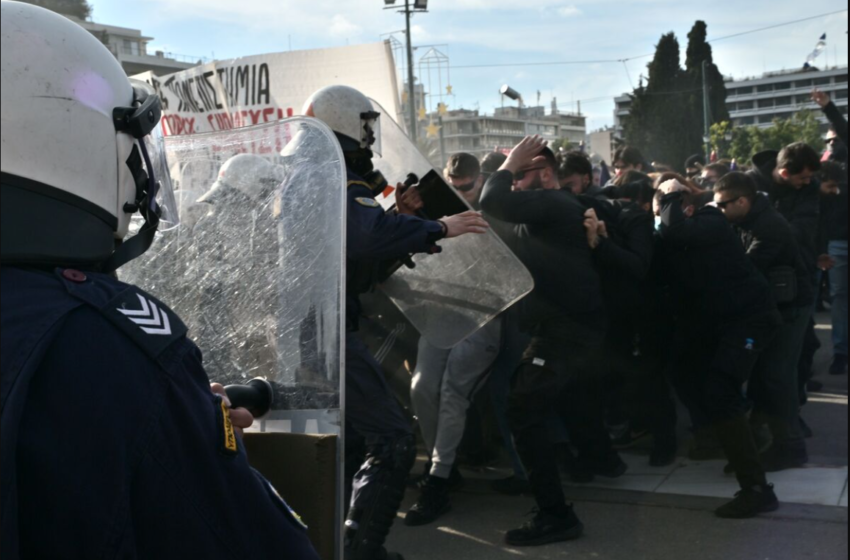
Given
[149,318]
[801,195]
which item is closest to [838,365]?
[801,195]

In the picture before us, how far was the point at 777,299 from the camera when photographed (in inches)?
185

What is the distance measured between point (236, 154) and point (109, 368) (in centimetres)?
128

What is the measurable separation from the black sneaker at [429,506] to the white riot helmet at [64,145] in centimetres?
323

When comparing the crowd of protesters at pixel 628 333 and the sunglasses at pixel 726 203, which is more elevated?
the sunglasses at pixel 726 203

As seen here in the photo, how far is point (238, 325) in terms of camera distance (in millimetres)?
1993

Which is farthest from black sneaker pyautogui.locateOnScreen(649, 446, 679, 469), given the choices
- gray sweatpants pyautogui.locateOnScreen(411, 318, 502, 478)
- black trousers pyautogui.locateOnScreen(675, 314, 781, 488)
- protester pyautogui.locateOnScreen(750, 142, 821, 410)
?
protester pyautogui.locateOnScreen(750, 142, 821, 410)

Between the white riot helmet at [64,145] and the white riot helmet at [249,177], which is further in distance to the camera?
the white riot helmet at [249,177]

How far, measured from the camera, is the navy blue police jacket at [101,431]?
105 centimetres

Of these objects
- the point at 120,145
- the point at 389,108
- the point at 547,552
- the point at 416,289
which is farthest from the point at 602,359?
the point at 120,145

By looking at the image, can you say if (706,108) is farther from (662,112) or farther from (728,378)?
(728,378)

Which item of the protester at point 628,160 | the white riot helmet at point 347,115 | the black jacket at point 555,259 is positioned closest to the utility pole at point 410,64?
the black jacket at point 555,259

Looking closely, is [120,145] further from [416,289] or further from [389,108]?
[389,108]

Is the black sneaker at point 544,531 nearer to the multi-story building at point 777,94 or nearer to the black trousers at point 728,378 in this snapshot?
the black trousers at point 728,378

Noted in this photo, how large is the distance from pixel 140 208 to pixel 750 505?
11.4ft
